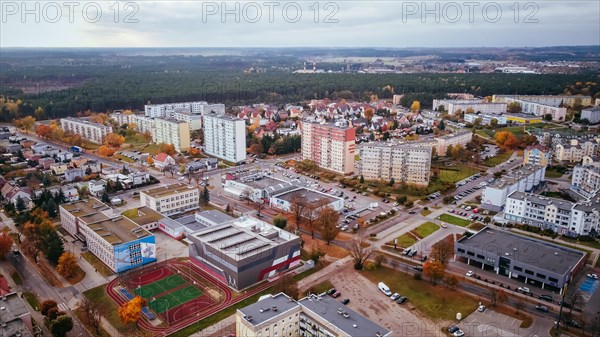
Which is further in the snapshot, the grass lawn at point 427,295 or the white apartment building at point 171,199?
the white apartment building at point 171,199

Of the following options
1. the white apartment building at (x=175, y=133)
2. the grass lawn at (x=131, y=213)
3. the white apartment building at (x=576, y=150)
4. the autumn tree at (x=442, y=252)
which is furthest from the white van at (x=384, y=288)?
the white apartment building at (x=175, y=133)

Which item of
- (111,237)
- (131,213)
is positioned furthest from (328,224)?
(131,213)

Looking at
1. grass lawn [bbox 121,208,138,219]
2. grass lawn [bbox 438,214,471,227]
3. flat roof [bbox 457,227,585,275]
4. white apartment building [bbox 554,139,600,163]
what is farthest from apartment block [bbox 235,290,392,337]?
white apartment building [bbox 554,139,600,163]

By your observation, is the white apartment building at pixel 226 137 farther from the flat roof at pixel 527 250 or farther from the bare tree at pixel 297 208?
the flat roof at pixel 527 250

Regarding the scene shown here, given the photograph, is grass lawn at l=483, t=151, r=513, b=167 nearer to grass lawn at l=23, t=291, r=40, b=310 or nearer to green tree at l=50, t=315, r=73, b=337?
green tree at l=50, t=315, r=73, b=337

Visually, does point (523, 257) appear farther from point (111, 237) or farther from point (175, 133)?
point (175, 133)

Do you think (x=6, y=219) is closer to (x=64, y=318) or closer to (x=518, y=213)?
(x=64, y=318)

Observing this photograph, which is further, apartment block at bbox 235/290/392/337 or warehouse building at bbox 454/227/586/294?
warehouse building at bbox 454/227/586/294
